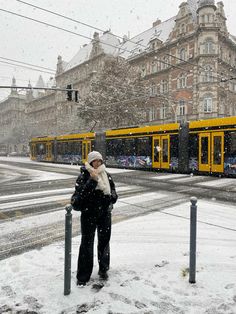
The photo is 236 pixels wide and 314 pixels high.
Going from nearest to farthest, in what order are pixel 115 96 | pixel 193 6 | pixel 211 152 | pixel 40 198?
1. pixel 40 198
2. pixel 211 152
3. pixel 115 96
4. pixel 193 6

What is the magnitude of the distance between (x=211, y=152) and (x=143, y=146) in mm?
5503

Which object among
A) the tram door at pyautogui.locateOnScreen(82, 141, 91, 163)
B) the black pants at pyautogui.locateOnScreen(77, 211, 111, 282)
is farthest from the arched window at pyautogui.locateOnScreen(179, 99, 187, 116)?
the black pants at pyautogui.locateOnScreen(77, 211, 111, 282)

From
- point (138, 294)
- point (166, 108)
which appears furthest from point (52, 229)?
point (166, 108)

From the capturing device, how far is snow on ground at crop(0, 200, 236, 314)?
3098 mm

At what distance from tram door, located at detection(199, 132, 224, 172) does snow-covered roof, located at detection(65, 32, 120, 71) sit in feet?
141

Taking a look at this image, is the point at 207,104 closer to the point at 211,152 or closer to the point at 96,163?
the point at 211,152

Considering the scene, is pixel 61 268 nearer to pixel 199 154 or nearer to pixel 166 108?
pixel 199 154

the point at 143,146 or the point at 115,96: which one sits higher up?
the point at 115,96

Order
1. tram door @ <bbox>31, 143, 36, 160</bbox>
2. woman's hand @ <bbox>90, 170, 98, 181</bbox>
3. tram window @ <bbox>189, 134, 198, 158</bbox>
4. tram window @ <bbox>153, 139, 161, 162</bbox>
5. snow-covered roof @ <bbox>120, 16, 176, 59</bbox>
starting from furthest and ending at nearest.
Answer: snow-covered roof @ <bbox>120, 16, 176, 59</bbox> < tram door @ <bbox>31, 143, 36, 160</bbox> < tram window @ <bbox>153, 139, 161, 162</bbox> < tram window @ <bbox>189, 134, 198, 158</bbox> < woman's hand @ <bbox>90, 170, 98, 181</bbox>

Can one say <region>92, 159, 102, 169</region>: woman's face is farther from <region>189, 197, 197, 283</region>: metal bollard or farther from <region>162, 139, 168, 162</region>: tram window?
<region>162, 139, 168, 162</region>: tram window

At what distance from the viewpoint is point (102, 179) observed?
12.2 ft

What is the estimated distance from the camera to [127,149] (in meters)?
21.5

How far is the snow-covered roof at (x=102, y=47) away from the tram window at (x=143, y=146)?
128ft

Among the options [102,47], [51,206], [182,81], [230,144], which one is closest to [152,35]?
[102,47]
